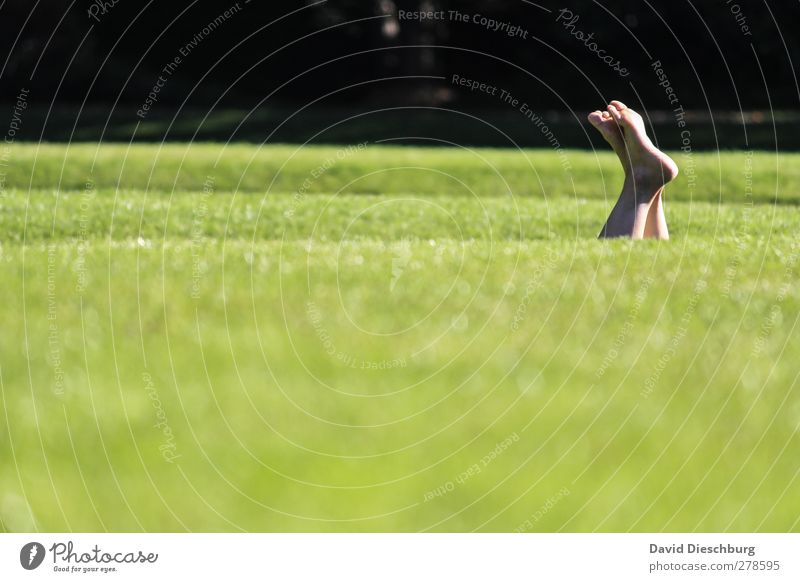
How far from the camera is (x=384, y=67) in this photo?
112 ft

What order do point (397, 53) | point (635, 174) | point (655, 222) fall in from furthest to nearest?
point (397, 53), point (655, 222), point (635, 174)

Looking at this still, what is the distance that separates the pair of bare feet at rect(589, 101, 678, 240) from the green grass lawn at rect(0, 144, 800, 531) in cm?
46

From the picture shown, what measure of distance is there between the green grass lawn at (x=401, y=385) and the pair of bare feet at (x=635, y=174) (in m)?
0.46

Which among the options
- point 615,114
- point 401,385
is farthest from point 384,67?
point 401,385

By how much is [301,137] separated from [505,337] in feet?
60.2

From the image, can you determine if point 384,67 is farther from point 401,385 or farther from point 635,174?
point 401,385

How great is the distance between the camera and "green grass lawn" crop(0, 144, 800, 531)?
457 centimetres

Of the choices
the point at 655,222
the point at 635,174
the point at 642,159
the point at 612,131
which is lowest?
the point at 655,222

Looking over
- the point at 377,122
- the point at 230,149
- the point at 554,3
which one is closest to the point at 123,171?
the point at 230,149

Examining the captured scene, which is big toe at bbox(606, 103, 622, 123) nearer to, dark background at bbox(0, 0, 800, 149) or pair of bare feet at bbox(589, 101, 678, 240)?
pair of bare feet at bbox(589, 101, 678, 240)

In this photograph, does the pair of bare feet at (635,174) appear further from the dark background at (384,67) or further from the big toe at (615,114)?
the dark background at (384,67)

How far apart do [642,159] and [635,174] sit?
0.14m

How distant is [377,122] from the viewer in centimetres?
2603

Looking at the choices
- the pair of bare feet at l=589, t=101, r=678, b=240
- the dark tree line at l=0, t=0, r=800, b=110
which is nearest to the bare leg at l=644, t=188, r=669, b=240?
the pair of bare feet at l=589, t=101, r=678, b=240
